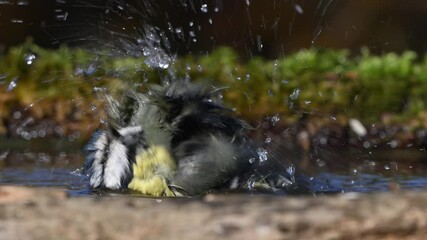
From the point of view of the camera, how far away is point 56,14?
774 centimetres

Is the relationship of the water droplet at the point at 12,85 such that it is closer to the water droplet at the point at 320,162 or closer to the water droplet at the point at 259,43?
the water droplet at the point at 259,43

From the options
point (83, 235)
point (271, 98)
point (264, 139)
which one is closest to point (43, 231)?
point (83, 235)

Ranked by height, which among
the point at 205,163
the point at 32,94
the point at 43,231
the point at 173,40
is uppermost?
the point at 43,231

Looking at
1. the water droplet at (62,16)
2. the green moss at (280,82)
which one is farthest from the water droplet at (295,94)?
the water droplet at (62,16)

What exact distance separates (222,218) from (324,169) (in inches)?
83.2

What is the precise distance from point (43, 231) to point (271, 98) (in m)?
4.06

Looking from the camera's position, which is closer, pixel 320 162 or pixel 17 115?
pixel 320 162

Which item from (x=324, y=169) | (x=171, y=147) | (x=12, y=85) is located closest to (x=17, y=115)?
(x=12, y=85)

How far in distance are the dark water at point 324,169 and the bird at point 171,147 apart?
0.44 ft

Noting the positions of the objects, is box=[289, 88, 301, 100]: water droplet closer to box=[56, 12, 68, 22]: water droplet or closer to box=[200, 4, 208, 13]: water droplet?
box=[200, 4, 208, 13]: water droplet

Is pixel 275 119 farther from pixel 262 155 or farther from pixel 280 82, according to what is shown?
pixel 262 155

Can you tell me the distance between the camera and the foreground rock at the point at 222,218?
1.93m

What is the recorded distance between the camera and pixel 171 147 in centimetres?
314

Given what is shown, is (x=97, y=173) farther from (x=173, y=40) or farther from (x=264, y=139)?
(x=173, y=40)
